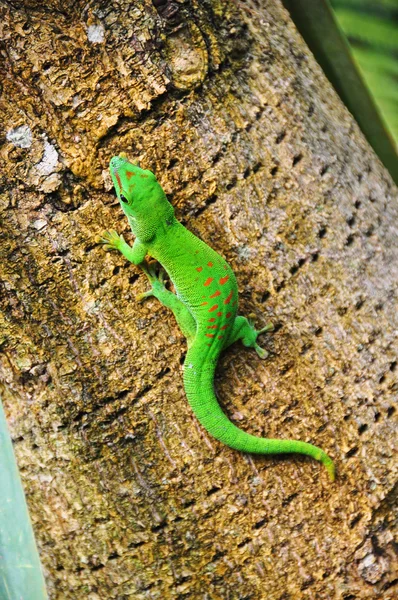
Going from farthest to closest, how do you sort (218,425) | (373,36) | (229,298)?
(373,36) < (229,298) < (218,425)

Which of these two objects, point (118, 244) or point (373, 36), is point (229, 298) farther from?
point (373, 36)

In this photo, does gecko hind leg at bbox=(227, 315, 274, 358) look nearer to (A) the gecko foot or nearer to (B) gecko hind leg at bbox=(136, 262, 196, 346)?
(B) gecko hind leg at bbox=(136, 262, 196, 346)

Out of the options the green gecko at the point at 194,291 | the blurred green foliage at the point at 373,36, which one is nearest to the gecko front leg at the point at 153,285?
the green gecko at the point at 194,291

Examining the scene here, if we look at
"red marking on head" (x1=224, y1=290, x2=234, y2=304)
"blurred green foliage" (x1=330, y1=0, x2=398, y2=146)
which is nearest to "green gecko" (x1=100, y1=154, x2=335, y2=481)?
"red marking on head" (x1=224, y1=290, x2=234, y2=304)

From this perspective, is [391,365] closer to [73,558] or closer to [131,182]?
[131,182]

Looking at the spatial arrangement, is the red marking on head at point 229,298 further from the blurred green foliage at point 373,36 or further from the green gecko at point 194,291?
the blurred green foliage at point 373,36

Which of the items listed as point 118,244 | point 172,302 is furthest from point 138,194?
point 172,302
